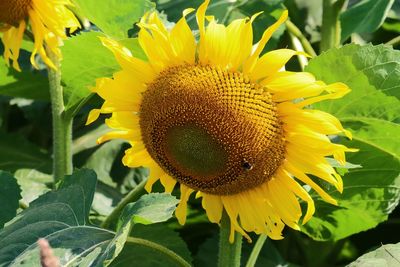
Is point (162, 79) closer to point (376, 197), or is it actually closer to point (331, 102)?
point (331, 102)

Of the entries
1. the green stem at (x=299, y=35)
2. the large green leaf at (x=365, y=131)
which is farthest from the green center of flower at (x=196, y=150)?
the green stem at (x=299, y=35)

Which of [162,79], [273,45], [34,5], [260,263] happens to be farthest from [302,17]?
[162,79]

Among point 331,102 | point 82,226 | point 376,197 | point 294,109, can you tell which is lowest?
point 376,197

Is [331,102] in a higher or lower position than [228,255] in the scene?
higher

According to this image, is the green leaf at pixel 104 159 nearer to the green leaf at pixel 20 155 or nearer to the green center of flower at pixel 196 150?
the green leaf at pixel 20 155

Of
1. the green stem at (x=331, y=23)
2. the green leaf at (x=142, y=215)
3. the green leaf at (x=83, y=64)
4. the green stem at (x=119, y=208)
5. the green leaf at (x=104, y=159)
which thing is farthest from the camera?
the green leaf at (x=104, y=159)
